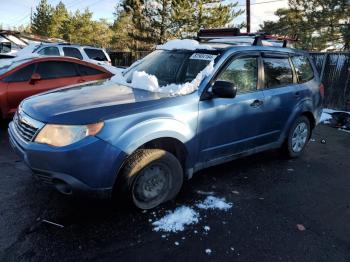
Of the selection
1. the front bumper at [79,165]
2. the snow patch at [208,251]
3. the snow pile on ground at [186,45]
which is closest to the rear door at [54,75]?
the snow pile on ground at [186,45]

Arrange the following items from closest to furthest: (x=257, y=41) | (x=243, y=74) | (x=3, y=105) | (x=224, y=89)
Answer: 1. (x=224, y=89)
2. (x=243, y=74)
3. (x=257, y=41)
4. (x=3, y=105)

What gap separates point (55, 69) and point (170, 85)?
14.1 ft

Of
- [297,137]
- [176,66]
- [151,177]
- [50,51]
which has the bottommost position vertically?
[297,137]

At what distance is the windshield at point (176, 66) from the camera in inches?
166

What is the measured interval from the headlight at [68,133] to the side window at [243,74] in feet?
5.69

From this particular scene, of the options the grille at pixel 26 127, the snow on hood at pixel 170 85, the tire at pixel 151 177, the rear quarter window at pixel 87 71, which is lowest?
the tire at pixel 151 177

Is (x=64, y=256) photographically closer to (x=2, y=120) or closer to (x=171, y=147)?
(x=171, y=147)

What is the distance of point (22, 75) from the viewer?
22.5 ft

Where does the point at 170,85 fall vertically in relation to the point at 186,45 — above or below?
below

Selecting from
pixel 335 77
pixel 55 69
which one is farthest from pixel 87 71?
pixel 335 77

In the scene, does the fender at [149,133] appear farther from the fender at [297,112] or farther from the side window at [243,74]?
the fender at [297,112]

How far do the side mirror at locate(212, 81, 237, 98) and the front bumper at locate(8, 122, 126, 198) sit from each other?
131cm

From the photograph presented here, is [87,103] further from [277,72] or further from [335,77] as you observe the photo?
[335,77]

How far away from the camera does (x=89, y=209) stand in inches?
143
